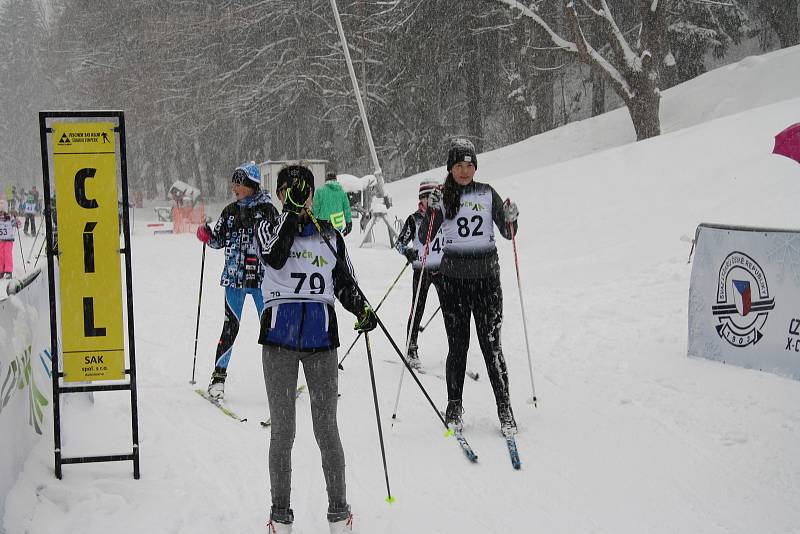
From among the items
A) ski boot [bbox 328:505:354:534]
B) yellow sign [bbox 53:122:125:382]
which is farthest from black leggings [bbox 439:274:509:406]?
yellow sign [bbox 53:122:125:382]

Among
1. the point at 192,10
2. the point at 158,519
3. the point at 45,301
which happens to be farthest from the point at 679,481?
the point at 192,10

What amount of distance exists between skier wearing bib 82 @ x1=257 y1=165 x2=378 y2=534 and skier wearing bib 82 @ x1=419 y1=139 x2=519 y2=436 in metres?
1.72

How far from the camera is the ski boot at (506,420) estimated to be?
5879 mm

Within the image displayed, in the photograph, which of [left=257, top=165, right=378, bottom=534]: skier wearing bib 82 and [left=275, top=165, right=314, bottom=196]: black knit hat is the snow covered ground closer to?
[left=257, top=165, right=378, bottom=534]: skier wearing bib 82

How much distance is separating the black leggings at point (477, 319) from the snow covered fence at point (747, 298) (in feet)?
8.65

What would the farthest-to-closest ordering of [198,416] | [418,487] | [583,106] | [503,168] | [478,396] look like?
1. [583,106]
2. [503,168]
3. [478,396]
4. [198,416]
5. [418,487]

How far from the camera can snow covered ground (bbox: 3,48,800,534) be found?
4.65 m

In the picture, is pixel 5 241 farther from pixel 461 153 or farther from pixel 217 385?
pixel 461 153

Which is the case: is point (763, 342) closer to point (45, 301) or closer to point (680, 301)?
point (680, 301)

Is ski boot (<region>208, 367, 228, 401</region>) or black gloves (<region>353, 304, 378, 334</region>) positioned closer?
black gloves (<region>353, 304, 378, 334</region>)

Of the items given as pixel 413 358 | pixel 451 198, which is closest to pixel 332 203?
pixel 413 358

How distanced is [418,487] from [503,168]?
19561mm

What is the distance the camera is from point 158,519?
4.55m

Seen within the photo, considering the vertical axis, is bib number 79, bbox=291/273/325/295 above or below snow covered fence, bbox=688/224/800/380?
above
